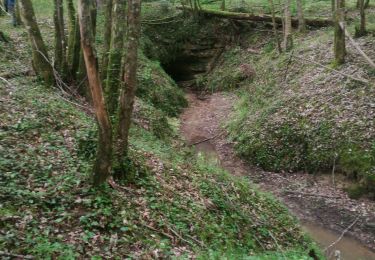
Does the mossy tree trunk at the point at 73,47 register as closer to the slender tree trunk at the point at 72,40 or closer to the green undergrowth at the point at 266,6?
the slender tree trunk at the point at 72,40

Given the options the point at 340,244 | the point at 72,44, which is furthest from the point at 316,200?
the point at 72,44

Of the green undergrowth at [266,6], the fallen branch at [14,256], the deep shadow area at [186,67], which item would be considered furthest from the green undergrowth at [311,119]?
the fallen branch at [14,256]

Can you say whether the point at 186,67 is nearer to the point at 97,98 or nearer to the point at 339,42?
the point at 339,42

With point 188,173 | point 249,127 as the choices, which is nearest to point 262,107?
point 249,127

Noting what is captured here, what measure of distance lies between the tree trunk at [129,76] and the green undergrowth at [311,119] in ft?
16.3

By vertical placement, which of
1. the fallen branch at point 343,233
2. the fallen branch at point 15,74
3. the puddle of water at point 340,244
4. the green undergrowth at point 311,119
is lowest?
the puddle of water at point 340,244

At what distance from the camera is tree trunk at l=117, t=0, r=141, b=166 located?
6.48 m

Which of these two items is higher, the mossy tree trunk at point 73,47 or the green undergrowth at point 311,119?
the mossy tree trunk at point 73,47

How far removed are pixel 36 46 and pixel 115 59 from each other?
443 cm

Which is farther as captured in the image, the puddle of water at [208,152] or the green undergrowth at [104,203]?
the puddle of water at [208,152]

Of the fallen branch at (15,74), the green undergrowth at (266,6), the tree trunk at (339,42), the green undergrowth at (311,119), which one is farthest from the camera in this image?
the green undergrowth at (266,6)

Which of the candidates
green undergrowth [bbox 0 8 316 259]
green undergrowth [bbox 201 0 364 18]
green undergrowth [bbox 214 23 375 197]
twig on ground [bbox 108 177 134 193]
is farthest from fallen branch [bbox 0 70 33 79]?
green undergrowth [bbox 201 0 364 18]

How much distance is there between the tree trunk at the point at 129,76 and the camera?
21.3 feet

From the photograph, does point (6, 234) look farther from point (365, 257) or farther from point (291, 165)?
point (291, 165)
